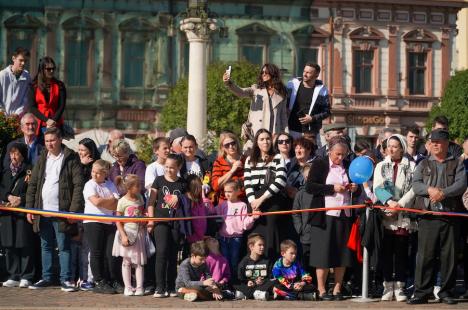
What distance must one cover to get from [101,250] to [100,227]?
0.28 m

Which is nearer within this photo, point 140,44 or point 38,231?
point 38,231

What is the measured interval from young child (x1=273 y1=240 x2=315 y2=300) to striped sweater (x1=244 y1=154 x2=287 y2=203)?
686 millimetres

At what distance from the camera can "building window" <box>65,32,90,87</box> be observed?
5447 centimetres

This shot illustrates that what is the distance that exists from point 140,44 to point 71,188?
40.5m

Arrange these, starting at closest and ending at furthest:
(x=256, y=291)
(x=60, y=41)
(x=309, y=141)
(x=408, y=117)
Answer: (x=256, y=291) < (x=309, y=141) < (x=60, y=41) < (x=408, y=117)

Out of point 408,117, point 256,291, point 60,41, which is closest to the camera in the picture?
point 256,291

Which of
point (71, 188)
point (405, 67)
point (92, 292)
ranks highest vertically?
point (405, 67)

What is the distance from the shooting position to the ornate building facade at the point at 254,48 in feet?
178

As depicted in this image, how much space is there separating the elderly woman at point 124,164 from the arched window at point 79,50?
3918cm

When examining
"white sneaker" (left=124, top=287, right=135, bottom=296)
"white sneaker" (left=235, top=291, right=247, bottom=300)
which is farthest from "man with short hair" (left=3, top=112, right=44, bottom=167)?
"white sneaker" (left=235, top=291, right=247, bottom=300)

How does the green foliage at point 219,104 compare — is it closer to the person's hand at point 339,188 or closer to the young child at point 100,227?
the young child at point 100,227

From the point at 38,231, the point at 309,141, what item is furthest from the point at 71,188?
the point at 309,141

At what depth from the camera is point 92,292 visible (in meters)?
14.9

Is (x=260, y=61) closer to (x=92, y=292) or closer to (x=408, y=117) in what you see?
(x=408, y=117)
